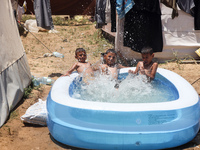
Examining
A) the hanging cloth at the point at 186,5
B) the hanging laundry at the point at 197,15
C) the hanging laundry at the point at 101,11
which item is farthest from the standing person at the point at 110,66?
the hanging laundry at the point at 101,11

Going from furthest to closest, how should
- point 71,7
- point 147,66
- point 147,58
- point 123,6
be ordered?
point 71,7 < point 123,6 < point 147,66 < point 147,58

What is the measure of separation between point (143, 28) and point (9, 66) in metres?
3.44

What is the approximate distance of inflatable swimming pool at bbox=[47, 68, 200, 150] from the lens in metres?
2.83

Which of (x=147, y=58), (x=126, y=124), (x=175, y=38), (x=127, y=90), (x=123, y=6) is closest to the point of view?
(x=126, y=124)

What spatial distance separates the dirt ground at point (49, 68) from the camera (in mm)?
3250

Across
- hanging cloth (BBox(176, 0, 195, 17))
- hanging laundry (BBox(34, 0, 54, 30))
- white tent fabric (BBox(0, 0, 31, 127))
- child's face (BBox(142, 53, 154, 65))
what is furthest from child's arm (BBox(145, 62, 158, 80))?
hanging laundry (BBox(34, 0, 54, 30))

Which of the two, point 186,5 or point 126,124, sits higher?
point 186,5

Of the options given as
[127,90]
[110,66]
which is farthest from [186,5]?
[127,90]

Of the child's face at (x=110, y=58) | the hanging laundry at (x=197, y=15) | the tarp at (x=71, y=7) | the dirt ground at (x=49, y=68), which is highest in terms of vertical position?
the hanging laundry at (x=197, y=15)

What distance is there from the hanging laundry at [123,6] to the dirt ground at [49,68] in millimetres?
1680

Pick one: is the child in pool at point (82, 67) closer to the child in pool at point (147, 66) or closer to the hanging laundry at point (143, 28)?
the child in pool at point (147, 66)

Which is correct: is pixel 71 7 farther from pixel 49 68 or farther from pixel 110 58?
pixel 110 58

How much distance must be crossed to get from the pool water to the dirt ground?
0.76 m

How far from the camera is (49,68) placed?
6566mm
